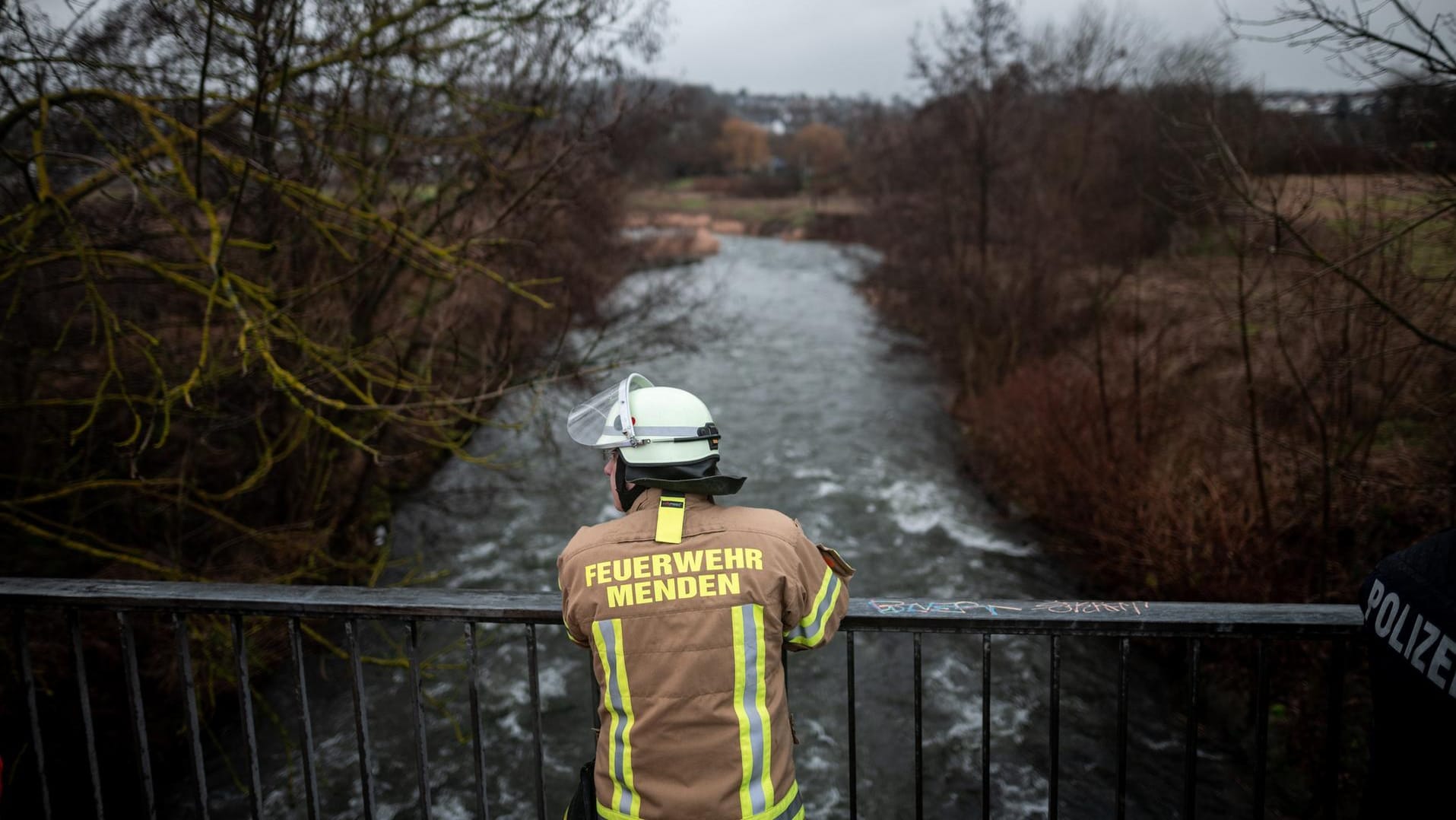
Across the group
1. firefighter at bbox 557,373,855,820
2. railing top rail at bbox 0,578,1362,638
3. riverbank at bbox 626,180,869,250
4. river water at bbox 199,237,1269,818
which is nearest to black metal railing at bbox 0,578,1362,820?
railing top rail at bbox 0,578,1362,638

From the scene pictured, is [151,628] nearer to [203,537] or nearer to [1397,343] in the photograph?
[203,537]

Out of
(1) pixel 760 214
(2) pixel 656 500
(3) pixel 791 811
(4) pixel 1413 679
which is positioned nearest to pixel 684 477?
(2) pixel 656 500

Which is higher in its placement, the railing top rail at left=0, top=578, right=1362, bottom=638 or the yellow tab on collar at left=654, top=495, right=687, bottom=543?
the yellow tab on collar at left=654, top=495, right=687, bottom=543

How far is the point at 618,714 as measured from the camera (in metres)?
2.13

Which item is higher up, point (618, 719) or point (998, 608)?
point (998, 608)

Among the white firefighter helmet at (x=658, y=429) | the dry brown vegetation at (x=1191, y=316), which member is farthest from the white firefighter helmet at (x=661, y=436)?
the dry brown vegetation at (x=1191, y=316)

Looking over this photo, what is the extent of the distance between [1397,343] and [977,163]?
12.0 m

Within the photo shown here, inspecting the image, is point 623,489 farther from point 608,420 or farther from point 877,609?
point 877,609

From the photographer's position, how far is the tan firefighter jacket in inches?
81.3

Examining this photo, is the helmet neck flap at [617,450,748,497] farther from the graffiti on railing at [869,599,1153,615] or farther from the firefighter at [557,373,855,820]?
the graffiti on railing at [869,599,1153,615]

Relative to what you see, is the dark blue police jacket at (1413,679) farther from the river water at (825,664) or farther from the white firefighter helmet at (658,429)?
the river water at (825,664)

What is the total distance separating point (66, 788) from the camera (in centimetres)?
752

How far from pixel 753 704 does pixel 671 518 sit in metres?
0.44

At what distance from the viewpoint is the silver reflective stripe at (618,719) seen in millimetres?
2109
